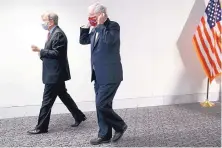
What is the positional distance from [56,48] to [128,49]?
1425mm

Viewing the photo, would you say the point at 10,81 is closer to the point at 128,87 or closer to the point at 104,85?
the point at 128,87

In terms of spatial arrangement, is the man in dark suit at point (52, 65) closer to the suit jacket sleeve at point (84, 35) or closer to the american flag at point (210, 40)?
the suit jacket sleeve at point (84, 35)

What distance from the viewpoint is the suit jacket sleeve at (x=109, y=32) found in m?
2.70

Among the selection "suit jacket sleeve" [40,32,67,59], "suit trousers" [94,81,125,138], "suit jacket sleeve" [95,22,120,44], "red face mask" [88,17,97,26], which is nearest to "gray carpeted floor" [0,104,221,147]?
"suit trousers" [94,81,125,138]

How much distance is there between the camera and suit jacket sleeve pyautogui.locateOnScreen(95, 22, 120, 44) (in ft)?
8.87

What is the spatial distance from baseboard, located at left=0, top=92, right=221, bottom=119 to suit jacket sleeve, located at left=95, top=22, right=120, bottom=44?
A: 1.88 m

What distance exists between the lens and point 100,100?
280 cm

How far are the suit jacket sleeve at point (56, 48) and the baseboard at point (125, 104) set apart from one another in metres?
1.32

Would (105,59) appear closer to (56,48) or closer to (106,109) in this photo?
(106,109)

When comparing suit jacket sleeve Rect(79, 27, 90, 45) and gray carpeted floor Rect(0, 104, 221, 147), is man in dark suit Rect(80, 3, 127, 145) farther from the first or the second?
gray carpeted floor Rect(0, 104, 221, 147)

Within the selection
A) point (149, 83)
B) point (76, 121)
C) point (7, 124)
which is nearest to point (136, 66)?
point (149, 83)

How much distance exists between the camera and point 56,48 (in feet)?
10.7

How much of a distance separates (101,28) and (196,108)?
84.9 inches

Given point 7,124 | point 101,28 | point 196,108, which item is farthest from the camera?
point 196,108
